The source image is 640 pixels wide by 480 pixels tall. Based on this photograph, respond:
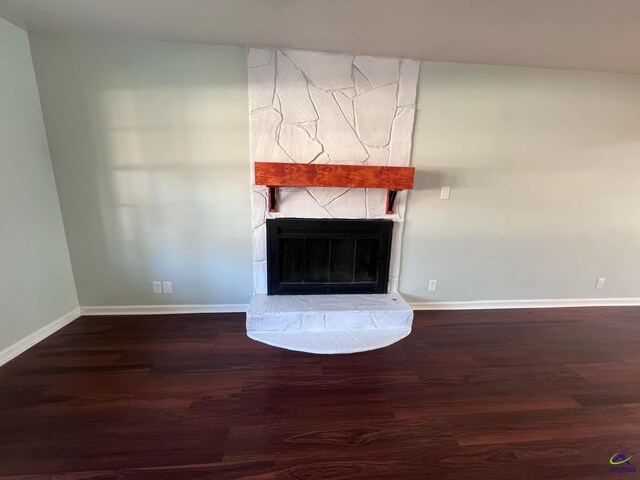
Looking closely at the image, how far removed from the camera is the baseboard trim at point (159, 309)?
249 centimetres

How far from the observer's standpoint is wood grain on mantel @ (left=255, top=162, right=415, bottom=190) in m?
2.17

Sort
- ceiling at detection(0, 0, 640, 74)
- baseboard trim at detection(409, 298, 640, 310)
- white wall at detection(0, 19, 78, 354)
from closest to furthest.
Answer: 1. ceiling at detection(0, 0, 640, 74)
2. white wall at detection(0, 19, 78, 354)
3. baseboard trim at detection(409, 298, 640, 310)

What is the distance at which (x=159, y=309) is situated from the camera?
255 cm

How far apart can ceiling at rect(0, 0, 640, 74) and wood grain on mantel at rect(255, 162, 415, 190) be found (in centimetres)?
92

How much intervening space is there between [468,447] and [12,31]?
387cm

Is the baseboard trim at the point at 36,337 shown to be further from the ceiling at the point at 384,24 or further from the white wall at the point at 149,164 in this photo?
the ceiling at the point at 384,24

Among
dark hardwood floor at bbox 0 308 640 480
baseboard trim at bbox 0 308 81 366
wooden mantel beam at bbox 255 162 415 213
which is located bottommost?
dark hardwood floor at bbox 0 308 640 480

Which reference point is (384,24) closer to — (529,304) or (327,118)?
(327,118)

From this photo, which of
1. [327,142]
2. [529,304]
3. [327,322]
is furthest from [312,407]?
[529,304]

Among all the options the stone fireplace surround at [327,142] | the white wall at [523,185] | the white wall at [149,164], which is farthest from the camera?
the white wall at [523,185]

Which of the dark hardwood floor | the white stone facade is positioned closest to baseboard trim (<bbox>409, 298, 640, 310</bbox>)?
the dark hardwood floor

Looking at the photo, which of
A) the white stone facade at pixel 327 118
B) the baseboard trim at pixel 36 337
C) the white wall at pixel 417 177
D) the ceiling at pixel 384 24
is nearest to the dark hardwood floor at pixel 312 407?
the baseboard trim at pixel 36 337

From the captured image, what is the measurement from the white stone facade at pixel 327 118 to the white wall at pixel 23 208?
5.29ft

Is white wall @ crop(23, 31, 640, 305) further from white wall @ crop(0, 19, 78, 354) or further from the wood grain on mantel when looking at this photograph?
the wood grain on mantel
